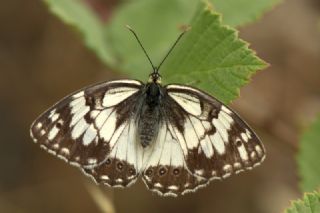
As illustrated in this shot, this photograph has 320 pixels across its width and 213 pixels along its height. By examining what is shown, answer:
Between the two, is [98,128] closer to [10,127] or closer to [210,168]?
[210,168]

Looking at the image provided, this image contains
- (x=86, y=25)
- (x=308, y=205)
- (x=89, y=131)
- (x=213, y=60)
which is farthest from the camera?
(x=86, y=25)

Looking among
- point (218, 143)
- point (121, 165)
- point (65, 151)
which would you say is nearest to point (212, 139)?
point (218, 143)

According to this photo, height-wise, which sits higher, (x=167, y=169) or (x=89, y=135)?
(x=89, y=135)

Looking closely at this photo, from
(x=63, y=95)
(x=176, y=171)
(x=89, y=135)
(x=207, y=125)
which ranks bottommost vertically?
(x=176, y=171)

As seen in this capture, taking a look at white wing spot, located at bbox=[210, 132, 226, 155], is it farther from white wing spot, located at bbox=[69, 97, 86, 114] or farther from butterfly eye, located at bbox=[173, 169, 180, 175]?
white wing spot, located at bbox=[69, 97, 86, 114]

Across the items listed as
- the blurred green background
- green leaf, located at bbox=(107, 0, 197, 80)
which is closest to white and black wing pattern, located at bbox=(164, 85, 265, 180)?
green leaf, located at bbox=(107, 0, 197, 80)

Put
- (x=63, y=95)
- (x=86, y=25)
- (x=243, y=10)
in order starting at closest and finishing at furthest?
(x=243, y=10) < (x=86, y=25) < (x=63, y=95)

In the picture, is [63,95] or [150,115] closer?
[150,115]

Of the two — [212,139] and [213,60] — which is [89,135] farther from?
[213,60]
